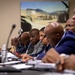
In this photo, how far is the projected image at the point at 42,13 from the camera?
5.88 metres

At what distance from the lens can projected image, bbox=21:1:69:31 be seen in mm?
5883

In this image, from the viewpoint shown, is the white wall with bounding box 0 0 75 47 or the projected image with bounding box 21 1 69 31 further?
the white wall with bounding box 0 0 75 47

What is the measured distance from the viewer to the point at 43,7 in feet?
19.5

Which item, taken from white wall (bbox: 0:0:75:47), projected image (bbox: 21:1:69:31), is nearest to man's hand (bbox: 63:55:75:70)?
projected image (bbox: 21:1:69:31)

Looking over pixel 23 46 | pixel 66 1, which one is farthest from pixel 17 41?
pixel 66 1

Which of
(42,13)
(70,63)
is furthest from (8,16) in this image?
(70,63)

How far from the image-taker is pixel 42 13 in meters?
5.93

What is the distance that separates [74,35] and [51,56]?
570 millimetres

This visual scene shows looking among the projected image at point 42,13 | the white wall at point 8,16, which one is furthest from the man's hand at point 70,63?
the white wall at point 8,16

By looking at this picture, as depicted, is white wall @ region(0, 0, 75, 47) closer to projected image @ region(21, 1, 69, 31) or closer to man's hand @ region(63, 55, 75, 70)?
projected image @ region(21, 1, 69, 31)

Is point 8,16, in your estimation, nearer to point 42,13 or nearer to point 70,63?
point 42,13

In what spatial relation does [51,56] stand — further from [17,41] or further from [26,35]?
[17,41]

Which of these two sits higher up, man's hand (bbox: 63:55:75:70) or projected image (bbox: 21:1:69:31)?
projected image (bbox: 21:1:69:31)

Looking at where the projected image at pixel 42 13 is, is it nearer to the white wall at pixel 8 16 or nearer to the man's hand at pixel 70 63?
the white wall at pixel 8 16
